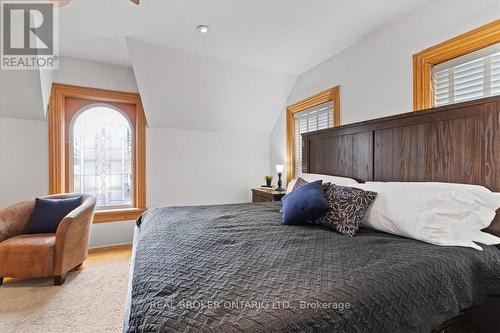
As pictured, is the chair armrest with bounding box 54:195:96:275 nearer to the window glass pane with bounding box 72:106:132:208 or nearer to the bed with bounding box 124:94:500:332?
the window glass pane with bounding box 72:106:132:208

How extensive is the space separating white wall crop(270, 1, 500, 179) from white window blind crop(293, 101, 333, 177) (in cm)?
28

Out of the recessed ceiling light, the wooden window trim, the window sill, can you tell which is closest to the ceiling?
the recessed ceiling light

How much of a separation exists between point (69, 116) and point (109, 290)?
2518 mm

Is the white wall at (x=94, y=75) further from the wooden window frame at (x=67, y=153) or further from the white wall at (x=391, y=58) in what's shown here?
the white wall at (x=391, y=58)

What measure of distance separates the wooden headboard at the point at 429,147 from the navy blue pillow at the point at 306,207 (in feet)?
2.45

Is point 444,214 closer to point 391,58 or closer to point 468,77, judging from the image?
point 468,77

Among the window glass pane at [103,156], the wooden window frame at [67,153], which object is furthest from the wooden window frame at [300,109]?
the window glass pane at [103,156]

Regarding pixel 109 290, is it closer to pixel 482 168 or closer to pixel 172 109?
pixel 172 109

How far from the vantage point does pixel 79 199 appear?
2988mm

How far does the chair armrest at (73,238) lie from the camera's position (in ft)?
7.86

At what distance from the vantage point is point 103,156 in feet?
12.5

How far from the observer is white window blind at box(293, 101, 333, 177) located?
3.36 metres

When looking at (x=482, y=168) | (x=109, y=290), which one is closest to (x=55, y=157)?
(x=109, y=290)

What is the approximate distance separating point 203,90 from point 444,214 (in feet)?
10.2
